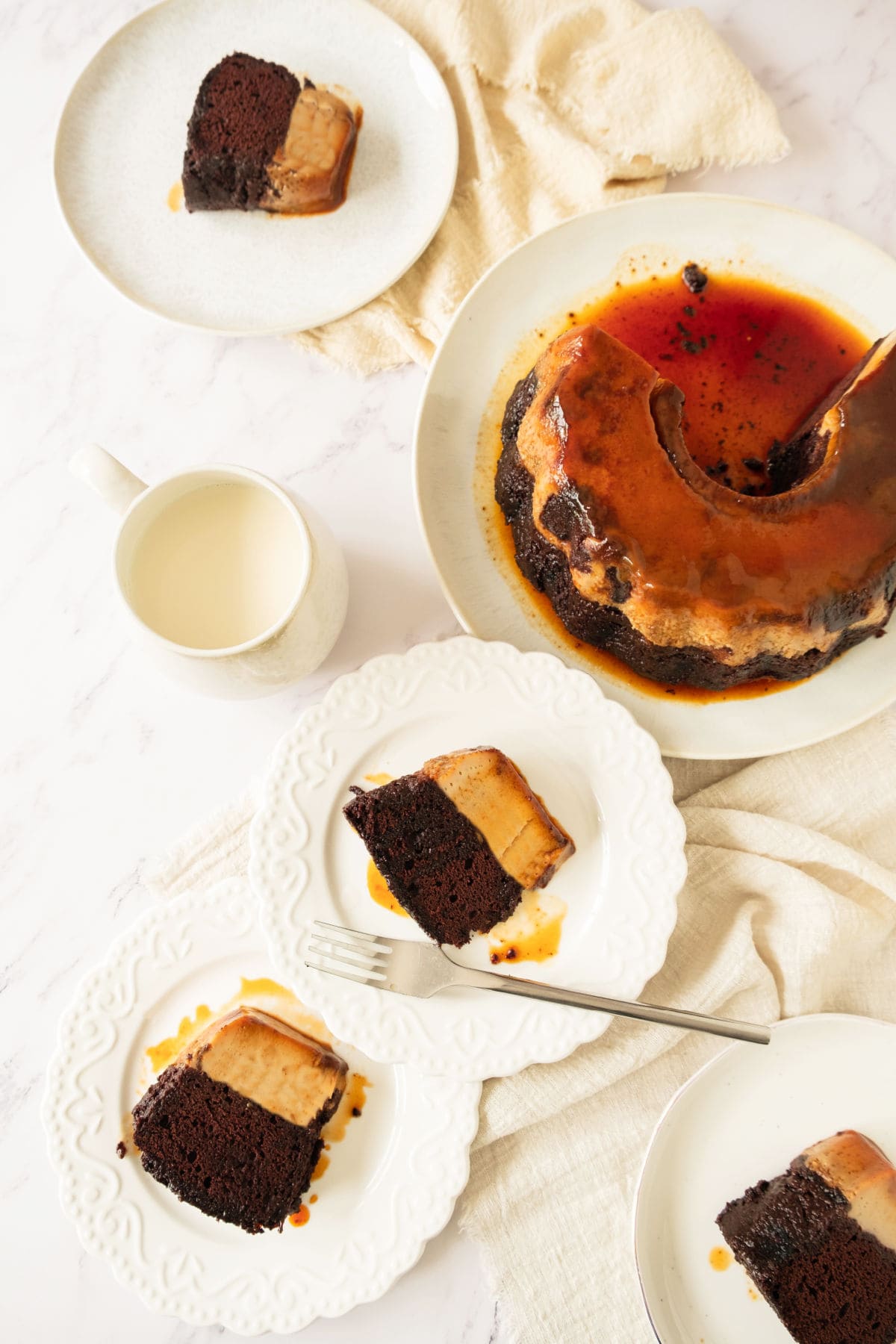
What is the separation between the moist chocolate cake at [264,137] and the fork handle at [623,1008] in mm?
1892

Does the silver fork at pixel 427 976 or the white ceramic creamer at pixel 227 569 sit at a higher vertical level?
the white ceramic creamer at pixel 227 569

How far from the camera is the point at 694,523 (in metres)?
2.14

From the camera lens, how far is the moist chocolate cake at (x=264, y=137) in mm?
2477

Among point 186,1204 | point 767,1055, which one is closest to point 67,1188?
point 186,1204

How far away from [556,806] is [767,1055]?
2.36 feet

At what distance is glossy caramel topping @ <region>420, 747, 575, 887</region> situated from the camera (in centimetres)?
225

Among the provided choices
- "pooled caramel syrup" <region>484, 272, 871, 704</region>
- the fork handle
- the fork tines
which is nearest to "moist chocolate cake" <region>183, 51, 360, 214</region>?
"pooled caramel syrup" <region>484, 272, 871, 704</region>

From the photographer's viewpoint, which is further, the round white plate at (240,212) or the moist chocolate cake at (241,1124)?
the round white plate at (240,212)

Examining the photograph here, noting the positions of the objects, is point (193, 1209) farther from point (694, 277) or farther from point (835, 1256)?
point (694, 277)

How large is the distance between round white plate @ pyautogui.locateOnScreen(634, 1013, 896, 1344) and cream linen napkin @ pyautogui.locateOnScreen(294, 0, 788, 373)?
6.12ft

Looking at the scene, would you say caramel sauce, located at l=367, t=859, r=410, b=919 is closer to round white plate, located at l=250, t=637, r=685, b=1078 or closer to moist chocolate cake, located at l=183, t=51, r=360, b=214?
round white plate, located at l=250, t=637, r=685, b=1078

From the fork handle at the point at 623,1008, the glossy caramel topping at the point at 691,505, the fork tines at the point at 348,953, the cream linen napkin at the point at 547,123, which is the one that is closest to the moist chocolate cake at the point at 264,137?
the cream linen napkin at the point at 547,123

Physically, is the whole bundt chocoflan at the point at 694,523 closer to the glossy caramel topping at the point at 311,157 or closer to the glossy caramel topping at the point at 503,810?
the glossy caramel topping at the point at 503,810

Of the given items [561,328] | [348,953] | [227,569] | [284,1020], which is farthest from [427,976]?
[561,328]
